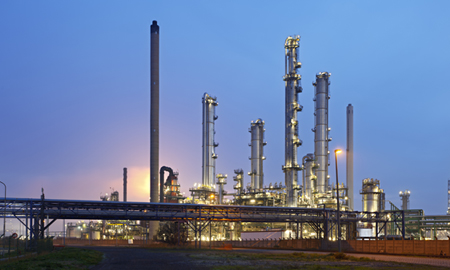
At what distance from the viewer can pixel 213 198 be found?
320 ft

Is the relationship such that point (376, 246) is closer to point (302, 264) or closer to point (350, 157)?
point (302, 264)

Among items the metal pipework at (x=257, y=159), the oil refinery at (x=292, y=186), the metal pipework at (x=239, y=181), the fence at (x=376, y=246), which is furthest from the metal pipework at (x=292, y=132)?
the metal pipework at (x=239, y=181)

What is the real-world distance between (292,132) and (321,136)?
6125 mm

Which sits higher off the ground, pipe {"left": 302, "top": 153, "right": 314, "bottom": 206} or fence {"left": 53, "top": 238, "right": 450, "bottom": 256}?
pipe {"left": 302, "top": 153, "right": 314, "bottom": 206}

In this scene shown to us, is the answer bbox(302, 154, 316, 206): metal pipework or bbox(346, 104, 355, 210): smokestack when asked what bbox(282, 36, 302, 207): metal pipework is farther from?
bbox(346, 104, 355, 210): smokestack

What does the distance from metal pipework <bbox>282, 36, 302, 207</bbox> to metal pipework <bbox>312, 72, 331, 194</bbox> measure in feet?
13.9

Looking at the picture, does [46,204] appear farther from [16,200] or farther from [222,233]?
[222,233]

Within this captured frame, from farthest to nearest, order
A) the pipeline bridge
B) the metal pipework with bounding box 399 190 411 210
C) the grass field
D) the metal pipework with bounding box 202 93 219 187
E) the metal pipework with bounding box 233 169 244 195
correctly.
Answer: the metal pipework with bounding box 399 190 411 210 → the metal pipework with bounding box 233 169 244 195 → the metal pipework with bounding box 202 93 219 187 → the pipeline bridge → the grass field

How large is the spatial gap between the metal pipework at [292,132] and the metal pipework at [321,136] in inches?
166

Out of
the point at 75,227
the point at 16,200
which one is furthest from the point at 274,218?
the point at 75,227

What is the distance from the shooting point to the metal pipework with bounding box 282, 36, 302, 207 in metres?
83.6

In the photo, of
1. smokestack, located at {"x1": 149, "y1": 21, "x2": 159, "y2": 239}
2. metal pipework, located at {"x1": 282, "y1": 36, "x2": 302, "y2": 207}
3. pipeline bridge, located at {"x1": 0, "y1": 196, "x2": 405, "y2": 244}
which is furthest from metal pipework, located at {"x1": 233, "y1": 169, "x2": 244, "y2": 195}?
pipeline bridge, located at {"x1": 0, "y1": 196, "x2": 405, "y2": 244}

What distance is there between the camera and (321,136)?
3438 inches

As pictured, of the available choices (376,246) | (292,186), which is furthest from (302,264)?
(292,186)
